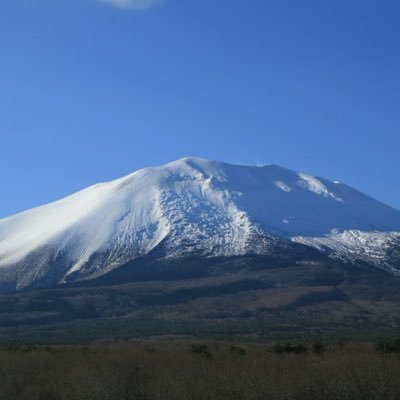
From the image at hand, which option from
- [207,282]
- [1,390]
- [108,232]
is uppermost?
[108,232]

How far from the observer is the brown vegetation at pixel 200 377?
35.0 metres

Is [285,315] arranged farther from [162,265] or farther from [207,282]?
[162,265]

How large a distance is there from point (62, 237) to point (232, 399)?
166 metres

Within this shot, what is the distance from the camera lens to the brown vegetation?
35031mm

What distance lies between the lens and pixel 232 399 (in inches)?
1388

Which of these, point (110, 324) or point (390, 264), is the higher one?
point (390, 264)

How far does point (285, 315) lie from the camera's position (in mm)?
119375

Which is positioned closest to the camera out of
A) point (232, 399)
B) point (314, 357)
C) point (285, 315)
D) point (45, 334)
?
point (232, 399)

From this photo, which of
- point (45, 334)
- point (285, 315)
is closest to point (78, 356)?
point (45, 334)

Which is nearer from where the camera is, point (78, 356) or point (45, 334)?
point (78, 356)

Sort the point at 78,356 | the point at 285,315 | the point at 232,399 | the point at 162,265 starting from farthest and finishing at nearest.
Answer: the point at 162,265 < the point at 285,315 < the point at 78,356 < the point at 232,399

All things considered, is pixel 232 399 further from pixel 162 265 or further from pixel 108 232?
pixel 108 232

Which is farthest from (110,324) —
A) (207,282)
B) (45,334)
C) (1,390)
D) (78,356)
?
(1,390)

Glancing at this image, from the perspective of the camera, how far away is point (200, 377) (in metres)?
38.3
